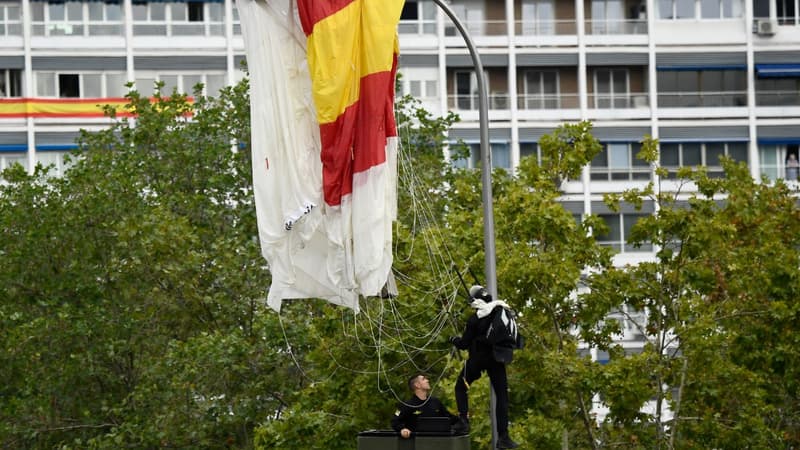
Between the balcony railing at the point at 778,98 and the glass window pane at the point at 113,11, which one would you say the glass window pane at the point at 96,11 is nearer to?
the glass window pane at the point at 113,11

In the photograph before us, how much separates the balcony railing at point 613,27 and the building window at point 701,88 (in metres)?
1.77

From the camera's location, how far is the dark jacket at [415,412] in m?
19.2

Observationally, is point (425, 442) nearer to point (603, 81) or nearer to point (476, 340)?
point (476, 340)

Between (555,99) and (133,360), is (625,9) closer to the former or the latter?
(555,99)

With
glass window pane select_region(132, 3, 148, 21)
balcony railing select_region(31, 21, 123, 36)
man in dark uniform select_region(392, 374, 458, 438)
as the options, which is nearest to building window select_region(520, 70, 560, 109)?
glass window pane select_region(132, 3, 148, 21)

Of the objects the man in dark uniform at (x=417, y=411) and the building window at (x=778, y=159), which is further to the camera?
the building window at (x=778, y=159)

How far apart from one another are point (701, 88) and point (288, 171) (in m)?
51.6

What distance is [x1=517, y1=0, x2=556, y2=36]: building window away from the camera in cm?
6881

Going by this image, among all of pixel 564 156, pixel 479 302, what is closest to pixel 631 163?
pixel 564 156

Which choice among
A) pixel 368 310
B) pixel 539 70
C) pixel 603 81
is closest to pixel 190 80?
pixel 539 70

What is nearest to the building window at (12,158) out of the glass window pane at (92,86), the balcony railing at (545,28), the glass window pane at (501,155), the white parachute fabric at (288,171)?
the glass window pane at (92,86)

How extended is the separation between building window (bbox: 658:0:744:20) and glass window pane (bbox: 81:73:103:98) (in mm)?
20523

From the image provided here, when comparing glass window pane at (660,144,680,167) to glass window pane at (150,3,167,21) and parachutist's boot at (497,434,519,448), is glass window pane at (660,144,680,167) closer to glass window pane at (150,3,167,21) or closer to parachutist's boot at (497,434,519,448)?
glass window pane at (150,3,167,21)

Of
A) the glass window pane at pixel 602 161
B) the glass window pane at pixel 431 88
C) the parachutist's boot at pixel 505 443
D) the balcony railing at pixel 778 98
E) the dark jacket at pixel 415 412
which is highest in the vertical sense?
the glass window pane at pixel 431 88
